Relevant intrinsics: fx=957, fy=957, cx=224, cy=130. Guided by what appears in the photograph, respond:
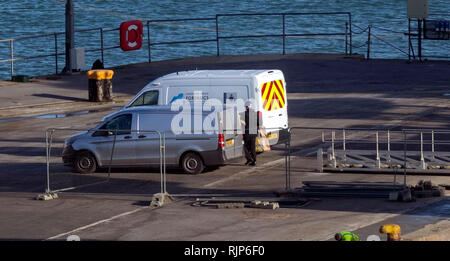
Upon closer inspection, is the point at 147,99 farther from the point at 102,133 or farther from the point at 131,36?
the point at 131,36

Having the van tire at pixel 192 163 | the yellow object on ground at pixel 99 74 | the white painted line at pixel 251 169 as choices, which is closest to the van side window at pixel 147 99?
the van tire at pixel 192 163

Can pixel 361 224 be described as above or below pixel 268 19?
below

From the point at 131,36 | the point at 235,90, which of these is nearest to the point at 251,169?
the point at 235,90

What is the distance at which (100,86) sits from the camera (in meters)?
36.2

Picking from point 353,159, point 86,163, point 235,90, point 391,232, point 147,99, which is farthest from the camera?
point 147,99

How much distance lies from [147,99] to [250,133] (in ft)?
13.7

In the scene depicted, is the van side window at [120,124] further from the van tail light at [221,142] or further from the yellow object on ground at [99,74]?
the yellow object on ground at [99,74]

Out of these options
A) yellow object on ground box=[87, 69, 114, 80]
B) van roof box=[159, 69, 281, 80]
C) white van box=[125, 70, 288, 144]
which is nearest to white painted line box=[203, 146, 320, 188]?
white van box=[125, 70, 288, 144]

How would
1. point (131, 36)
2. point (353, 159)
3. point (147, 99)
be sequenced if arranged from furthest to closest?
point (131, 36) → point (147, 99) → point (353, 159)

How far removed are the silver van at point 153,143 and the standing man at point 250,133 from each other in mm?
191
